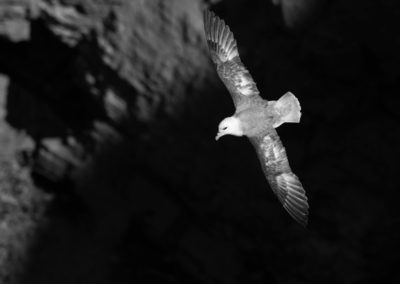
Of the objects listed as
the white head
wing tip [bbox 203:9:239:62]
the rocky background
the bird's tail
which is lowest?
the rocky background

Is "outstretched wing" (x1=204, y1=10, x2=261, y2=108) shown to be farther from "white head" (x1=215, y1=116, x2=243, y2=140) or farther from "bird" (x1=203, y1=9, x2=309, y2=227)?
"white head" (x1=215, y1=116, x2=243, y2=140)

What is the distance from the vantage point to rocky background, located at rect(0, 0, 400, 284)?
413 centimetres

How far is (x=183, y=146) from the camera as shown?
188 inches

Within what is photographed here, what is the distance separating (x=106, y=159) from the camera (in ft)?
17.3

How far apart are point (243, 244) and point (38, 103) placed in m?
2.12

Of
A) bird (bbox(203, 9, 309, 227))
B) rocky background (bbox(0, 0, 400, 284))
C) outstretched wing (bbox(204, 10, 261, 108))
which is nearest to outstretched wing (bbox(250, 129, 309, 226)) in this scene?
bird (bbox(203, 9, 309, 227))

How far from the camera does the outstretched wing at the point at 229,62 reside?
3.76 meters

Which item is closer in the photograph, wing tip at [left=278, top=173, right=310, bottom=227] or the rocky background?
wing tip at [left=278, top=173, right=310, bottom=227]

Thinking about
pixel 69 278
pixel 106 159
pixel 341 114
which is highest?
pixel 341 114

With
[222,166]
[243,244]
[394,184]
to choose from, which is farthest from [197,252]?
[394,184]

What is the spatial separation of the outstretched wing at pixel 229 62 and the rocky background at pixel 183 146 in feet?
1.22

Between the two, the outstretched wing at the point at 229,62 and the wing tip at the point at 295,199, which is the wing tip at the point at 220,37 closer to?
the outstretched wing at the point at 229,62

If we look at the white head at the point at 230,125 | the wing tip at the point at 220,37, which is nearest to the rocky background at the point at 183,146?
the wing tip at the point at 220,37

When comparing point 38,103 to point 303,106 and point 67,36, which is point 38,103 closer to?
point 67,36
